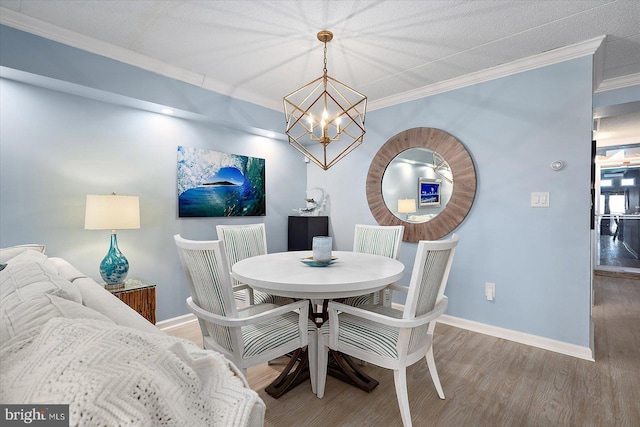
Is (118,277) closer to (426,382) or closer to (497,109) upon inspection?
(426,382)

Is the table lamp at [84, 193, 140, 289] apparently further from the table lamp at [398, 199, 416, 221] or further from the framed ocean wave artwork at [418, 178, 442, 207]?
the framed ocean wave artwork at [418, 178, 442, 207]

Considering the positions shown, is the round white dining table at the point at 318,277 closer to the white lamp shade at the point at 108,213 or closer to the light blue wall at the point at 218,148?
the white lamp shade at the point at 108,213

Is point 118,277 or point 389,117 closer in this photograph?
point 118,277

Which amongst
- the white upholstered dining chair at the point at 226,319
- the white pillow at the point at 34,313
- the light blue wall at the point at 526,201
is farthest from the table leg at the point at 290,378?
the light blue wall at the point at 526,201

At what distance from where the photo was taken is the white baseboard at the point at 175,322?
9.50 feet

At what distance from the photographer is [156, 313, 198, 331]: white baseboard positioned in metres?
2.90

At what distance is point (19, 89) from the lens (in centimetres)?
223

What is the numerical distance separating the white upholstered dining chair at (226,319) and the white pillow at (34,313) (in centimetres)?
62

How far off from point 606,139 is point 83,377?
21.9ft

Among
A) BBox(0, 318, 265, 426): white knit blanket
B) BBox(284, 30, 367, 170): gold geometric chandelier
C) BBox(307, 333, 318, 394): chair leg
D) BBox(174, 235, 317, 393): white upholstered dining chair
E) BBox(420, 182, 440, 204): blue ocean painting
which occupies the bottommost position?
BBox(307, 333, 318, 394): chair leg

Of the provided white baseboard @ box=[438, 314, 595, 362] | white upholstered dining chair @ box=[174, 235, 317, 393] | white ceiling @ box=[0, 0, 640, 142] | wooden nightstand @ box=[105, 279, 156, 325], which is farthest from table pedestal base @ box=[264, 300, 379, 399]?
white ceiling @ box=[0, 0, 640, 142]

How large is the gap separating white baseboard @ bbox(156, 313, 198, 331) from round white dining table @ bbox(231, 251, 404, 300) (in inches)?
54.8

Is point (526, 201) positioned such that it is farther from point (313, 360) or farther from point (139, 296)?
point (139, 296)

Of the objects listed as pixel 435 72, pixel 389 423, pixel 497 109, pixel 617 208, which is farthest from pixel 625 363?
pixel 617 208
